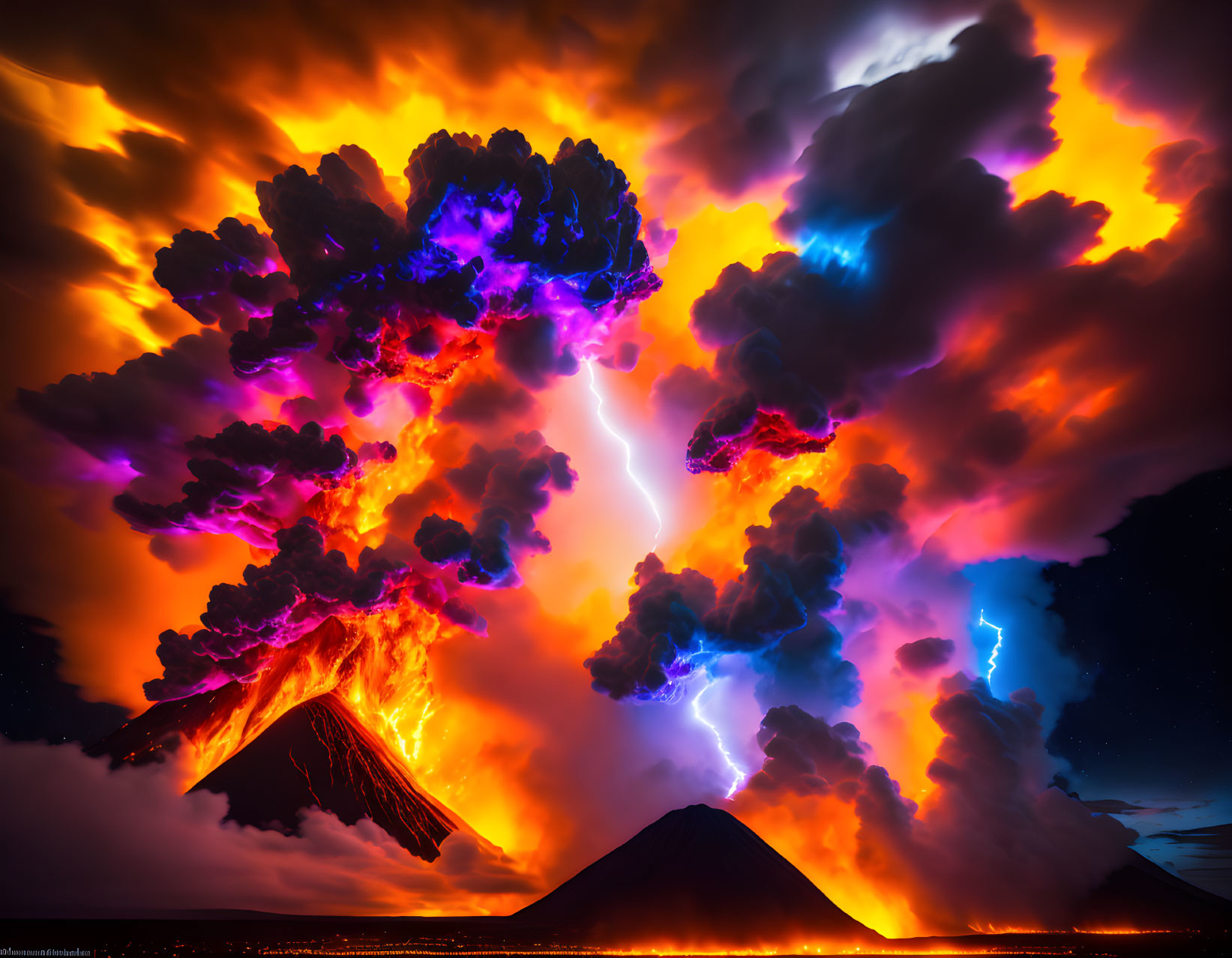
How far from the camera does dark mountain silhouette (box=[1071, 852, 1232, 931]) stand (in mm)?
52688

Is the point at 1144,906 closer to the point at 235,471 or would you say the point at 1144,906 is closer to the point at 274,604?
the point at 274,604

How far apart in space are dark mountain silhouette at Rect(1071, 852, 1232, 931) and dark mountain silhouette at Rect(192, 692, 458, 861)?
5059 centimetres

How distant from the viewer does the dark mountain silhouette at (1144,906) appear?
52688 millimetres

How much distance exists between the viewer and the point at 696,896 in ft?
174

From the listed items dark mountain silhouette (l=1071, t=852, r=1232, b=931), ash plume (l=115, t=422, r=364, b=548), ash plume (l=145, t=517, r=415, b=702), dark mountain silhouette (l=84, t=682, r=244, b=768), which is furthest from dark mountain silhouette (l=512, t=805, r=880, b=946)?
ash plume (l=115, t=422, r=364, b=548)

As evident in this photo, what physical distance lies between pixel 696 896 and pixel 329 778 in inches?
1290

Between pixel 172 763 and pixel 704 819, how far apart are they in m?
45.0

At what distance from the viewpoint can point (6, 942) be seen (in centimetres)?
3634

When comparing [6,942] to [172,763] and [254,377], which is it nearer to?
[172,763]

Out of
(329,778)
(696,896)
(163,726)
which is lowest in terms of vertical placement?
(696,896)

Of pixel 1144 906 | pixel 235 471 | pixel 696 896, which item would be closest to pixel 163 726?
pixel 235 471

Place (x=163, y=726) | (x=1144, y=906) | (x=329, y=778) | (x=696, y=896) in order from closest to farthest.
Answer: (x=696, y=896)
(x=1144, y=906)
(x=163, y=726)
(x=329, y=778)

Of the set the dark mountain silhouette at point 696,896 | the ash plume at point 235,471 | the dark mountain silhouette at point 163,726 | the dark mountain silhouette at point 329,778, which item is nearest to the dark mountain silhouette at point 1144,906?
the dark mountain silhouette at point 696,896

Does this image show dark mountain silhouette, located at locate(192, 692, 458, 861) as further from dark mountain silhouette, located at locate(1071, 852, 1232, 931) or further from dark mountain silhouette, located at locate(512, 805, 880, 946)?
dark mountain silhouette, located at locate(1071, 852, 1232, 931)
